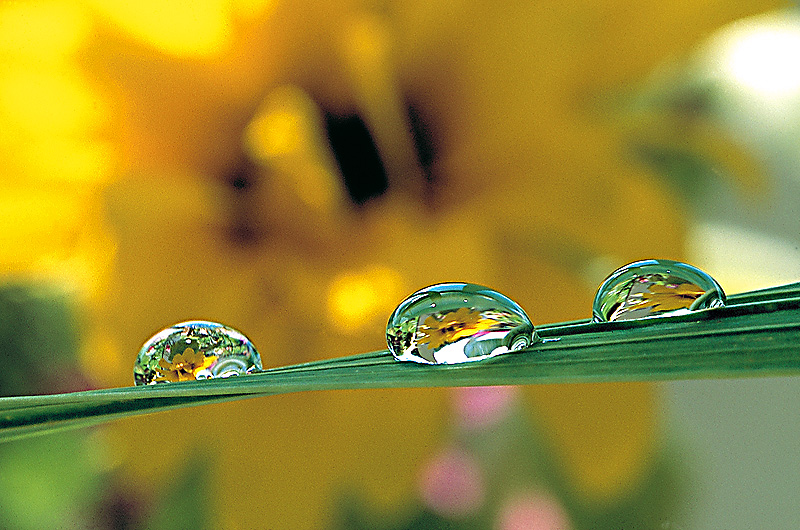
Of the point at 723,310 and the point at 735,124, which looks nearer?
the point at 723,310

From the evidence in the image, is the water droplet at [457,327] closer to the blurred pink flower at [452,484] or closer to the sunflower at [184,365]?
the sunflower at [184,365]

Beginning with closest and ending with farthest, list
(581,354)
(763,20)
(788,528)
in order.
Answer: (581,354), (788,528), (763,20)

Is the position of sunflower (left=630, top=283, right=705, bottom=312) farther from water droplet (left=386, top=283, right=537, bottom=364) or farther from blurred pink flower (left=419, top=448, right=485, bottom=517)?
blurred pink flower (left=419, top=448, right=485, bottom=517)

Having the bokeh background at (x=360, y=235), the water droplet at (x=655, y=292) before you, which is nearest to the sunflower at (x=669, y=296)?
the water droplet at (x=655, y=292)

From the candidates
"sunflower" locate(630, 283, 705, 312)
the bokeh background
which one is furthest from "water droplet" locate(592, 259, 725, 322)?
the bokeh background

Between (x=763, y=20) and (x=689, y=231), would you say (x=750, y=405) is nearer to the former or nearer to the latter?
(x=689, y=231)

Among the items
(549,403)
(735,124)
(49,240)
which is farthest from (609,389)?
(49,240)
